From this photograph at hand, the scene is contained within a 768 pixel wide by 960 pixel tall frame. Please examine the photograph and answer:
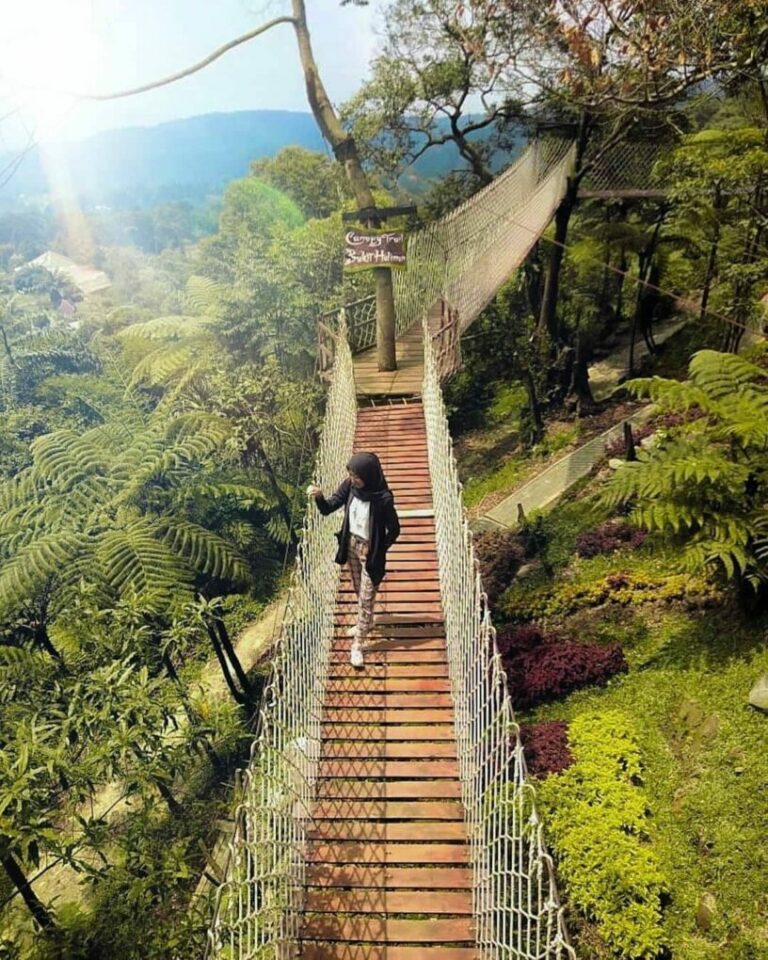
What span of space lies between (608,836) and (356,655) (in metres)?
1.72

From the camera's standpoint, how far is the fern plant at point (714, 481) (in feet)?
12.9

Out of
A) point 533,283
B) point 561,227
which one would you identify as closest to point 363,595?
point 561,227

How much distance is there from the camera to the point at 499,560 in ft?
22.0

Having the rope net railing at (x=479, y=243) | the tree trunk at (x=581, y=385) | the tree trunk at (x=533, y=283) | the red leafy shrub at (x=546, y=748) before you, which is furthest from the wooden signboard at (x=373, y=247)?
the tree trunk at (x=533, y=283)

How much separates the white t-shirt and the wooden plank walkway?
0.61m

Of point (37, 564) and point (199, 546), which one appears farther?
point (199, 546)

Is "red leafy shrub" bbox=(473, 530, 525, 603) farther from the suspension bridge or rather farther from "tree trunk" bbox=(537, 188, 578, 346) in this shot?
"tree trunk" bbox=(537, 188, 578, 346)

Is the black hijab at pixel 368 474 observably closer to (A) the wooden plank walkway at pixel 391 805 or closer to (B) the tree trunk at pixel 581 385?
(A) the wooden plank walkway at pixel 391 805

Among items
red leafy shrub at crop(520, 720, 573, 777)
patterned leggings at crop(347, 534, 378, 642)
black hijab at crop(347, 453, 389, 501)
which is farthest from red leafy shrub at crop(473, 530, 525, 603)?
black hijab at crop(347, 453, 389, 501)

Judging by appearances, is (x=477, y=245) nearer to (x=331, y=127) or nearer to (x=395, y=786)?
(x=331, y=127)

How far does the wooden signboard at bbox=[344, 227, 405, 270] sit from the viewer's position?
593 cm

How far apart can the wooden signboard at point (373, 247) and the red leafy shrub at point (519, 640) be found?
3.49 meters

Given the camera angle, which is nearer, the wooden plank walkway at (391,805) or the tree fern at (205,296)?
the wooden plank walkway at (391,805)

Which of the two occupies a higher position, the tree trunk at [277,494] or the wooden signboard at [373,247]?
the wooden signboard at [373,247]
